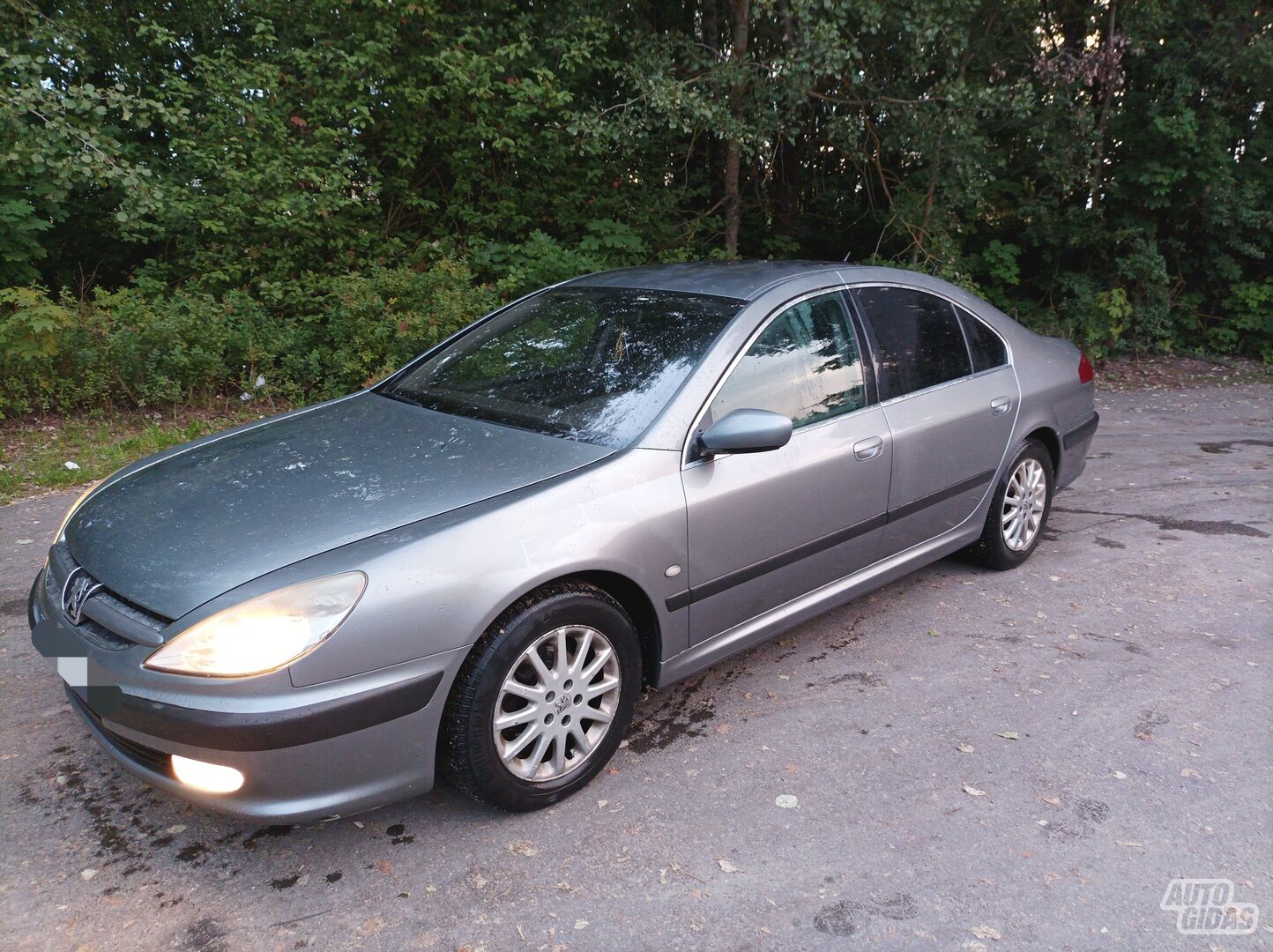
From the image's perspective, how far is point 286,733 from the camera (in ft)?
7.66

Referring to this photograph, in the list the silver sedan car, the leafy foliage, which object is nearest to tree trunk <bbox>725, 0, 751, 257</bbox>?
the leafy foliage

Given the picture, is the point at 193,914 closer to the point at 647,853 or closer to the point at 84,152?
the point at 647,853

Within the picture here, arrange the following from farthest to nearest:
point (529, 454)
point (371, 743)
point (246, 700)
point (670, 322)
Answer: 1. point (670, 322)
2. point (529, 454)
3. point (371, 743)
4. point (246, 700)

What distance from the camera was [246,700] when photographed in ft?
7.61

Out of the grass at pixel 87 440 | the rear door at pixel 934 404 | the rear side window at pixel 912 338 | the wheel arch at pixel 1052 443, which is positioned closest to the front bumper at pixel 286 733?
the rear door at pixel 934 404

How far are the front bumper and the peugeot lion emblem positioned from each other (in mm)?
59

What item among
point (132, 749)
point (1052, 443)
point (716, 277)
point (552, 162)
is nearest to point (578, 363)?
point (716, 277)

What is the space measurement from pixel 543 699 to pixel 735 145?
24.8 feet

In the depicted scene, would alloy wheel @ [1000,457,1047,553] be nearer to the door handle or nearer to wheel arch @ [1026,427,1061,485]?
wheel arch @ [1026,427,1061,485]

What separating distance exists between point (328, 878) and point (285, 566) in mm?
883

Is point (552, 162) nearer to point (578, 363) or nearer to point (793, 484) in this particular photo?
point (578, 363)

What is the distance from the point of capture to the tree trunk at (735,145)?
9.08 meters

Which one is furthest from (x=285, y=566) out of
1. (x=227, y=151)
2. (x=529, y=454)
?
(x=227, y=151)

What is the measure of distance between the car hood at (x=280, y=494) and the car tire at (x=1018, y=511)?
2.45 meters
